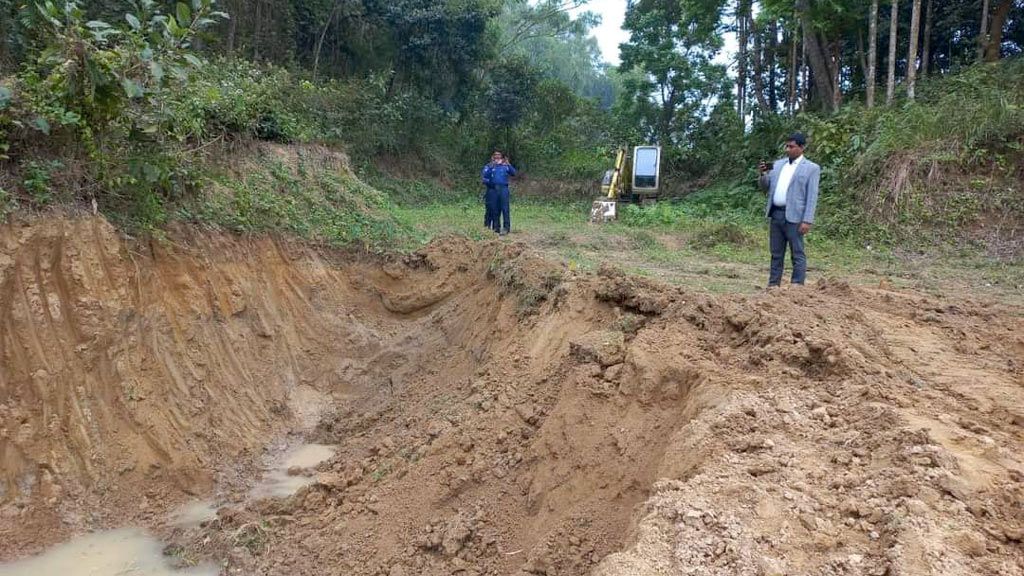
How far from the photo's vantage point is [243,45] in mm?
19266

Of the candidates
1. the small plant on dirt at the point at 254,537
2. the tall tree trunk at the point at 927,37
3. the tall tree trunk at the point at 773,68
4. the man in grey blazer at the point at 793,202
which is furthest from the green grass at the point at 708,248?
the tall tree trunk at the point at 773,68

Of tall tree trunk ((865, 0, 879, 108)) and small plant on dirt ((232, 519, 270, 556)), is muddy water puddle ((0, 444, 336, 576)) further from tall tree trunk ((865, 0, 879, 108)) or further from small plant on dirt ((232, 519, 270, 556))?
tall tree trunk ((865, 0, 879, 108))

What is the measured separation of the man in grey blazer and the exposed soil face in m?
0.69

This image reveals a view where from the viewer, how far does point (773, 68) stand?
24.2 meters

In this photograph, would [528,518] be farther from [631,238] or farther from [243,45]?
[243,45]

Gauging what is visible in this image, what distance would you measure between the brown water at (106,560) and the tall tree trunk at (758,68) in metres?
20.5

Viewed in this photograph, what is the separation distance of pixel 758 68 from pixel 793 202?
59.3 ft

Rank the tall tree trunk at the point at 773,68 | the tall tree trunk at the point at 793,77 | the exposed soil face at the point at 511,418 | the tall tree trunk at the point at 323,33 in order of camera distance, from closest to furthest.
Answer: the exposed soil face at the point at 511,418, the tall tree trunk at the point at 793,77, the tall tree trunk at the point at 323,33, the tall tree trunk at the point at 773,68

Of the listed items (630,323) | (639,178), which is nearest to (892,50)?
(639,178)

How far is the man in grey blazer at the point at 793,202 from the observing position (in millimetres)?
6910

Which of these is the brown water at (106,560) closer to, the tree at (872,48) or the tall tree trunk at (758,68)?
the tree at (872,48)

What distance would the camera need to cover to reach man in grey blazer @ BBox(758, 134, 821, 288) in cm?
691

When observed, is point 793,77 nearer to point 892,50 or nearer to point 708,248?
point 892,50

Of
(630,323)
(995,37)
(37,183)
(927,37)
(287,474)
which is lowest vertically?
(287,474)
